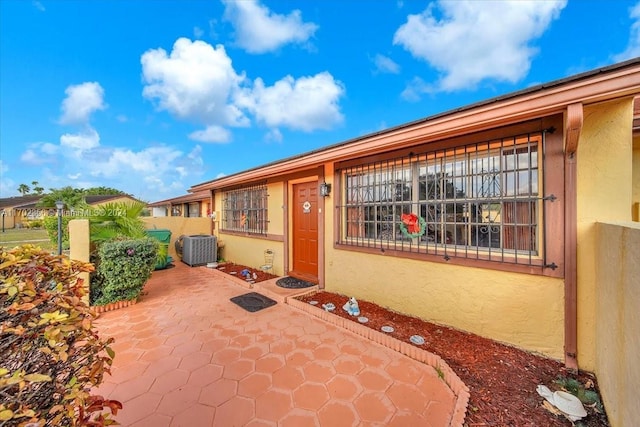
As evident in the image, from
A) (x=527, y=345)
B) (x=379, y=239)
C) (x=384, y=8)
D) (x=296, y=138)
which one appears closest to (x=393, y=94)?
(x=384, y=8)

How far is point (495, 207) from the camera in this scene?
3.27 meters

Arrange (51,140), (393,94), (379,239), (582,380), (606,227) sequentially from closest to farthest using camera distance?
(606,227)
(582,380)
(379,239)
(393,94)
(51,140)

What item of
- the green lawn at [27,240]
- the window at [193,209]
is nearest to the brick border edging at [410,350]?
the green lawn at [27,240]

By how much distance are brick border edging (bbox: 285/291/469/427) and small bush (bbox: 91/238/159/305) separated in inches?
115

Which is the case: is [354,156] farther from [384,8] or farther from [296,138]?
[296,138]

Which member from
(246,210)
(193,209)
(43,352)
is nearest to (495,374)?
(43,352)

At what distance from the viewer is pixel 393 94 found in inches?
477

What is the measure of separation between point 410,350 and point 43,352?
3210 mm

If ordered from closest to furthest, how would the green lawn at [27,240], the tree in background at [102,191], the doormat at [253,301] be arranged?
the doormat at [253,301], the green lawn at [27,240], the tree in background at [102,191]

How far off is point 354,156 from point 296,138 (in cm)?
1400

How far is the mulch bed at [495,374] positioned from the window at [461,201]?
1119 millimetres

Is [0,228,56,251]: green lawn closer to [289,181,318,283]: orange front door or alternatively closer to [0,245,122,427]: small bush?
[289,181,318,283]: orange front door

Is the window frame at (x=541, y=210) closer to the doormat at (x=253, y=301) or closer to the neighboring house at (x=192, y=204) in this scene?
the doormat at (x=253, y=301)

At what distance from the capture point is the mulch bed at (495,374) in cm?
207
